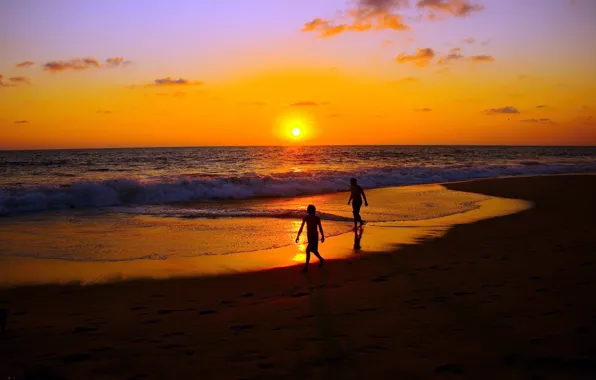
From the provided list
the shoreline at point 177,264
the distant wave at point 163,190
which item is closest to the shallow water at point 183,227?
the shoreline at point 177,264

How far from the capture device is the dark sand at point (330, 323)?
4844 mm

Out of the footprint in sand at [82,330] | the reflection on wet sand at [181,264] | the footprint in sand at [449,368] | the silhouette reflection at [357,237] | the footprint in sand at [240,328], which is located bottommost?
the footprint in sand at [82,330]

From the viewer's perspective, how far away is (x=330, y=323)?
6062mm

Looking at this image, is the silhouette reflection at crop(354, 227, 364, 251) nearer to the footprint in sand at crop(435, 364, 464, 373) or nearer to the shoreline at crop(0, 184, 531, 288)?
the shoreline at crop(0, 184, 531, 288)

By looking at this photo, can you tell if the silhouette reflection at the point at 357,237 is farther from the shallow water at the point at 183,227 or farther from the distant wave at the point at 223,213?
the distant wave at the point at 223,213

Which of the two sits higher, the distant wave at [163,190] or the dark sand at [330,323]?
the distant wave at [163,190]

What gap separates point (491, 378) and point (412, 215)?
12.6 meters

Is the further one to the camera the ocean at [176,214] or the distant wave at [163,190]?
the distant wave at [163,190]

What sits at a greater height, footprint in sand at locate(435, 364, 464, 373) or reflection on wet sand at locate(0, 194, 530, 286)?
reflection on wet sand at locate(0, 194, 530, 286)

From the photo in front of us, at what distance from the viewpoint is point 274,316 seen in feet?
21.1

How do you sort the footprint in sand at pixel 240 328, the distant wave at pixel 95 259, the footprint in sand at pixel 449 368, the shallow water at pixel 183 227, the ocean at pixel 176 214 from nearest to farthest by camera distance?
the footprint in sand at pixel 449 368, the footprint in sand at pixel 240 328, the distant wave at pixel 95 259, the shallow water at pixel 183 227, the ocean at pixel 176 214

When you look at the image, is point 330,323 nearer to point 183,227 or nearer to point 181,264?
point 181,264

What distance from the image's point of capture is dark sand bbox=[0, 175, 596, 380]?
191 inches

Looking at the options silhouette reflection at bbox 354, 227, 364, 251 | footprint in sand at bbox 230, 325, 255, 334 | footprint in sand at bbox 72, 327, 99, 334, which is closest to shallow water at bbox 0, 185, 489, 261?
silhouette reflection at bbox 354, 227, 364, 251
